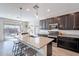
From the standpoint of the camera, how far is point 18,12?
2736 millimetres

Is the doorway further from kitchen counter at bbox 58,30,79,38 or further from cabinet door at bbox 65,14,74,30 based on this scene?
cabinet door at bbox 65,14,74,30

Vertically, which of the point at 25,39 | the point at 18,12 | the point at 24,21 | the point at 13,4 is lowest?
the point at 25,39

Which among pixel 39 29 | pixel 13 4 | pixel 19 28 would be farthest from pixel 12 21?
pixel 39 29

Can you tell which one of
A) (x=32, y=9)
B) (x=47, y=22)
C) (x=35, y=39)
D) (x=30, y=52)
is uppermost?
(x=32, y=9)

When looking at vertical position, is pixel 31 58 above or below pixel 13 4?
below

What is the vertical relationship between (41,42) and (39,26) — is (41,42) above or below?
below

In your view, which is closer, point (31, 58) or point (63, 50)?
point (31, 58)

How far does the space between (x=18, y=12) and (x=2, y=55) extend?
1125 mm

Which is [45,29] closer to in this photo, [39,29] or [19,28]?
[39,29]

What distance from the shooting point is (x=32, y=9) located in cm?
274

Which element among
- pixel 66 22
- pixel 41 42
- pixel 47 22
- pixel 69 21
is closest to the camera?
pixel 41 42

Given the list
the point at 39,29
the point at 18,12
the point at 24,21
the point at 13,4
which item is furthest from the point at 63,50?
the point at 13,4

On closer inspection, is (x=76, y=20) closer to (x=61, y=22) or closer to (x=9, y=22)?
(x=61, y=22)

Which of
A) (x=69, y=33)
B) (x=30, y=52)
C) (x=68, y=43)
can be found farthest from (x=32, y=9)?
(x=68, y=43)
